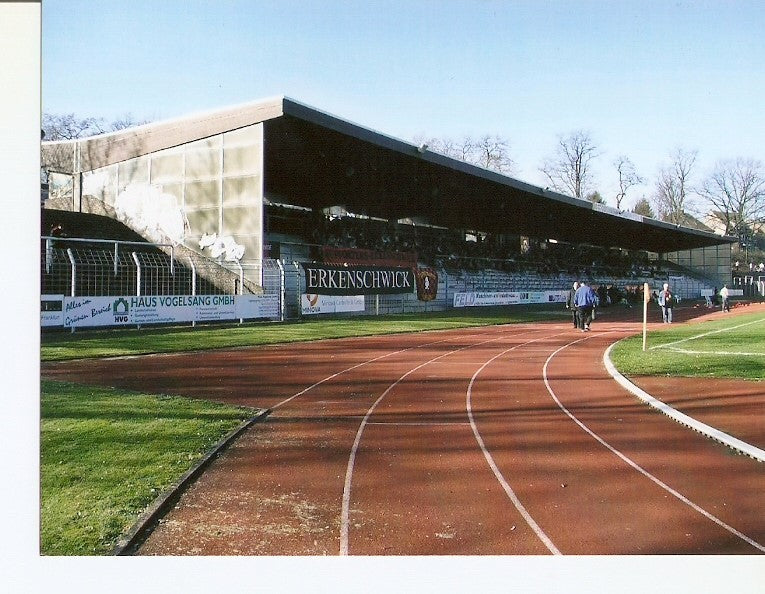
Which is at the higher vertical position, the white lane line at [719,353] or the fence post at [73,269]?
the fence post at [73,269]

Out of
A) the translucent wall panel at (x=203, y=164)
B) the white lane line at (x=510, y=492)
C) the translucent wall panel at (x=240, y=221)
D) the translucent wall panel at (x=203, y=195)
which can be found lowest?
the white lane line at (x=510, y=492)

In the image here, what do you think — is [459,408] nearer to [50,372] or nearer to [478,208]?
[50,372]

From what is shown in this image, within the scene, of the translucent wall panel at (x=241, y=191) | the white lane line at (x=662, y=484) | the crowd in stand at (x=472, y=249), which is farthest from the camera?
the crowd in stand at (x=472, y=249)

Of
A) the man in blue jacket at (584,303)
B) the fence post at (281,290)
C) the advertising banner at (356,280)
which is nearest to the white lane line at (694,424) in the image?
the man in blue jacket at (584,303)

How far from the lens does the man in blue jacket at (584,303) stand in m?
17.4

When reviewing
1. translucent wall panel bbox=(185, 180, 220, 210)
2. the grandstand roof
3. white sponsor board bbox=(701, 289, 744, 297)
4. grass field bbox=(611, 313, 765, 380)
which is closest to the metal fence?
translucent wall panel bbox=(185, 180, 220, 210)

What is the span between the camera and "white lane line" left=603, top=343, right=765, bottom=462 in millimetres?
5512

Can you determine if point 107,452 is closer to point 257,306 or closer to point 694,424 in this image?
point 694,424

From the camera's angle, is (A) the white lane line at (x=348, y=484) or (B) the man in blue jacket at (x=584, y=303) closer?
(A) the white lane line at (x=348, y=484)

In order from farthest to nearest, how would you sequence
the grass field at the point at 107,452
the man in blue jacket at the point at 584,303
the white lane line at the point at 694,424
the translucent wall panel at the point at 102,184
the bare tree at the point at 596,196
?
the man in blue jacket at the point at 584,303 → the translucent wall panel at the point at 102,184 → the bare tree at the point at 596,196 → the white lane line at the point at 694,424 → the grass field at the point at 107,452

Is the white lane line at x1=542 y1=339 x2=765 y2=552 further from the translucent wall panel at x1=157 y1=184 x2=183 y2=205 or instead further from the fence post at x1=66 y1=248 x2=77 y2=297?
the translucent wall panel at x1=157 y1=184 x2=183 y2=205

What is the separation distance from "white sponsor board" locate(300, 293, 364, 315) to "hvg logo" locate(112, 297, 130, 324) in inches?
225

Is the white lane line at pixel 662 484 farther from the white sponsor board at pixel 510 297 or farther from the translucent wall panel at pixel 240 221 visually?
Result: the white sponsor board at pixel 510 297
